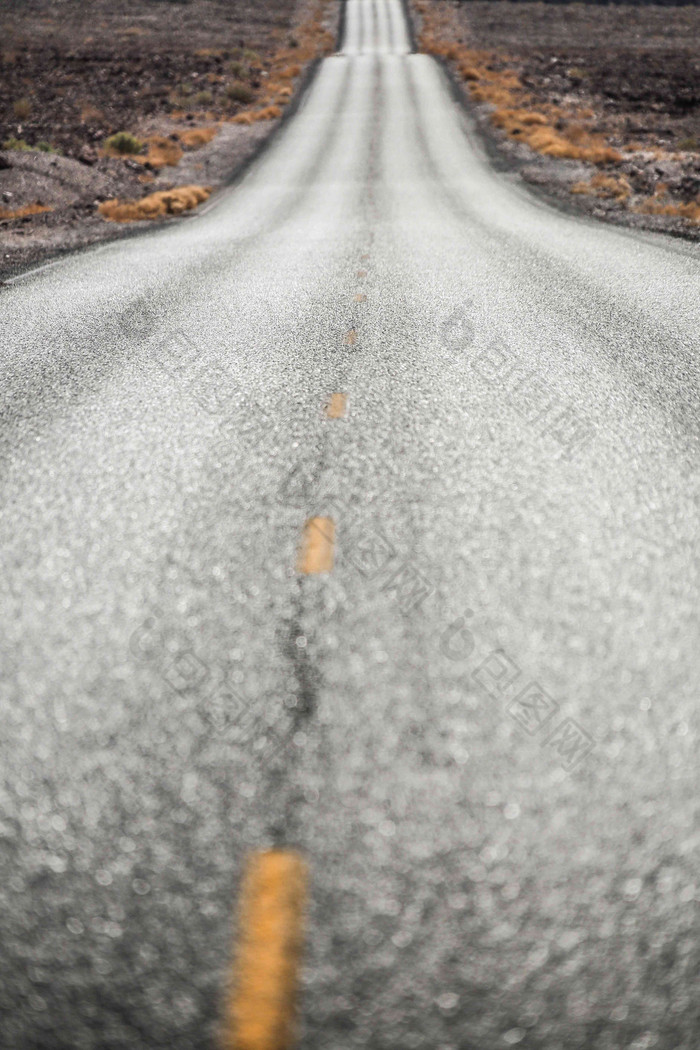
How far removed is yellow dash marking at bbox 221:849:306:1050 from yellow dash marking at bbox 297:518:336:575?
0.82 metres

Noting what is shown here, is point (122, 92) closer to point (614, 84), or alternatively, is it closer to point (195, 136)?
point (195, 136)

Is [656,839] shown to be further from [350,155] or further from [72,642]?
[350,155]

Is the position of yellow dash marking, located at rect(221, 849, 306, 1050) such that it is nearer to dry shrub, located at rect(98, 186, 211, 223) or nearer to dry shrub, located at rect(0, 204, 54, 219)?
dry shrub, located at rect(0, 204, 54, 219)

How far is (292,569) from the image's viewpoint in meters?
1.75

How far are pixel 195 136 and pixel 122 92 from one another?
23.8ft

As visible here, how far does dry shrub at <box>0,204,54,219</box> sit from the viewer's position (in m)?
8.37

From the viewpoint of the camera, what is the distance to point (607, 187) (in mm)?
11094

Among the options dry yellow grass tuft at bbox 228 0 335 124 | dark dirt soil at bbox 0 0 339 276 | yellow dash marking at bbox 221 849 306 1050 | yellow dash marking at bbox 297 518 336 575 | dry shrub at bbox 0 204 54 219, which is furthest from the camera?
dry yellow grass tuft at bbox 228 0 335 124

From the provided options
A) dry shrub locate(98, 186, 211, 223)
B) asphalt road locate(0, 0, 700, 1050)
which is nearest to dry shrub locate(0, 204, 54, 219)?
dry shrub locate(98, 186, 211, 223)

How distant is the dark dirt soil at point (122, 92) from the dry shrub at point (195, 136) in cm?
15

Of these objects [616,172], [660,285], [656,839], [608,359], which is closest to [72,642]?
[656,839]

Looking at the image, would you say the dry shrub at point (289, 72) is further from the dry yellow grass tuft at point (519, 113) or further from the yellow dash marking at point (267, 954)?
the yellow dash marking at point (267, 954)

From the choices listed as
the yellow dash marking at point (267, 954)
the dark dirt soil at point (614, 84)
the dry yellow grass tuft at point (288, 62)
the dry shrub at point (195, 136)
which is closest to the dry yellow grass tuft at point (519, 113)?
the dark dirt soil at point (614, 84)

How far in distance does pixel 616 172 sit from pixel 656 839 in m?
14.9
